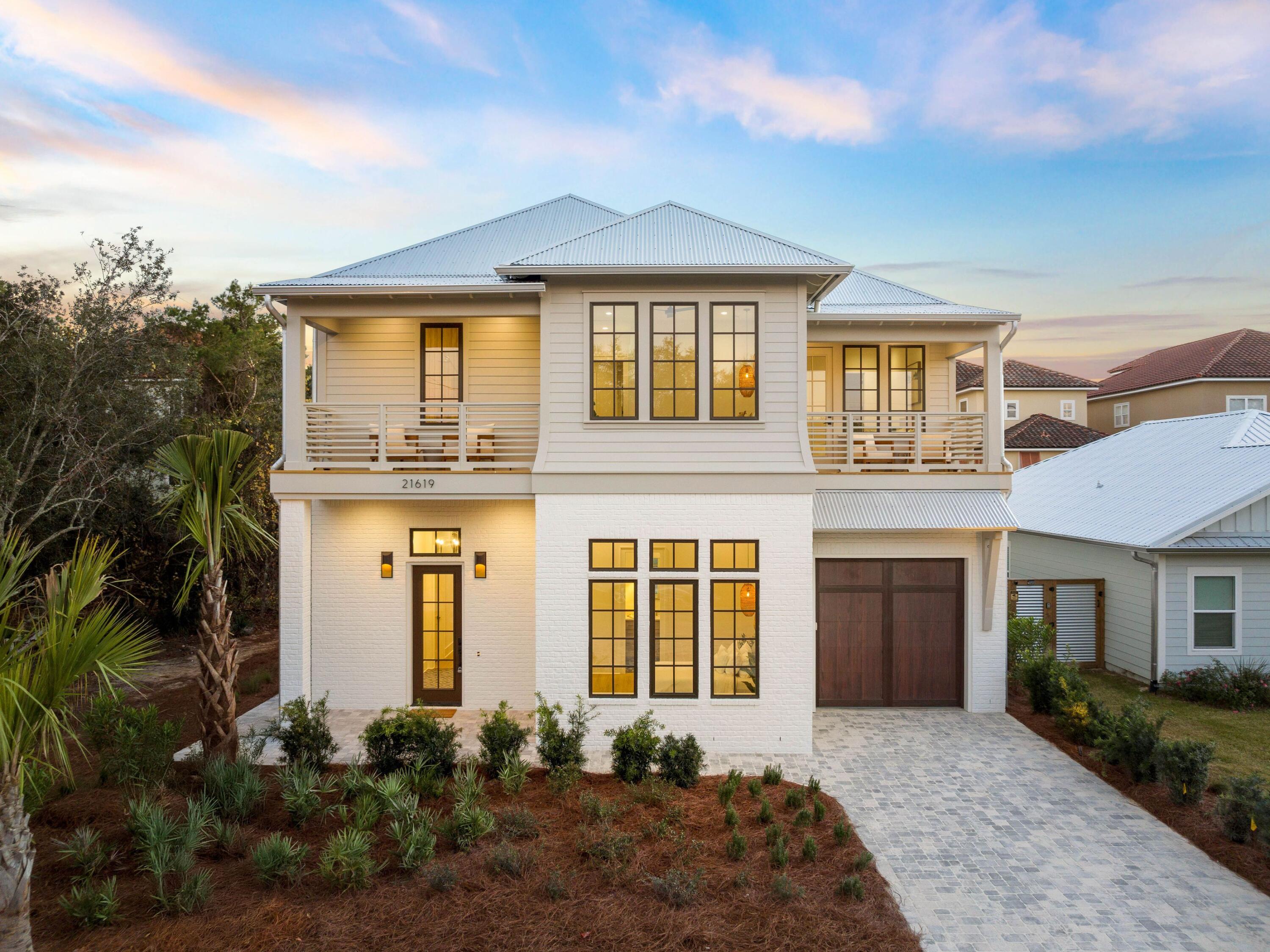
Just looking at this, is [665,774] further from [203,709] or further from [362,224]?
[362,224]

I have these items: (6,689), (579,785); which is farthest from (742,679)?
(6,689)

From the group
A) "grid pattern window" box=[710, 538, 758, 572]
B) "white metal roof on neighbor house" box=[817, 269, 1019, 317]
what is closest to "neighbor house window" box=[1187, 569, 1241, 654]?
"white metal roof on neighbor house" box=[817, 269, 1019, 317]

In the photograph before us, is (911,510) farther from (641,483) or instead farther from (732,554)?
(641,483)

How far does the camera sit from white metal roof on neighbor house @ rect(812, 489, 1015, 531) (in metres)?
10.8

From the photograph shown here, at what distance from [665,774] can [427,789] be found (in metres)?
2.71

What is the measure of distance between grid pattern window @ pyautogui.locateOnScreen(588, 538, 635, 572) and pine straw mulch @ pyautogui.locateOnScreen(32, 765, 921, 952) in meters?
3.64

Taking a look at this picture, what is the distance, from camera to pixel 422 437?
36.6 ft

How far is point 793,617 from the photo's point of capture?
9.49 m

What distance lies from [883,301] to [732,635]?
21.0 feet

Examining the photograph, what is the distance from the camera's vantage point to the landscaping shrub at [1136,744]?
8.23 metres

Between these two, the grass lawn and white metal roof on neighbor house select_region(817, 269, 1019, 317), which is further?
white metal roof on neighbor house select_region(817, 269, 1019, 317)

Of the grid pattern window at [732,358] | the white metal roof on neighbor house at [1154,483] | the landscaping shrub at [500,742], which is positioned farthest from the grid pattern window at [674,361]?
the white metal roof on neighbor house at [1154,483]

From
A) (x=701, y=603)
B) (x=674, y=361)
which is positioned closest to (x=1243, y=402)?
A: (x=674, y=361)

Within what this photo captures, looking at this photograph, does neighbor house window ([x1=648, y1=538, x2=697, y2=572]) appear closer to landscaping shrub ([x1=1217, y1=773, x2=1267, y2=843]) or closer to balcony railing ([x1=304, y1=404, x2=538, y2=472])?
balcony railing ([x1=304, y1=404, x2=538, y2=472])
